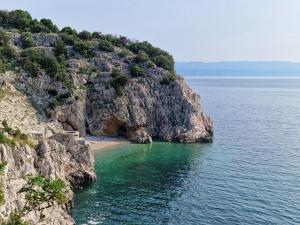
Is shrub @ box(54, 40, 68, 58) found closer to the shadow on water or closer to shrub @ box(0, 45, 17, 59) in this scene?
shrub @ box(0, 45, 17, 59)

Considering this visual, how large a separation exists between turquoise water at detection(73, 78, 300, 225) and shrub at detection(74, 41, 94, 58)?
33737 millimetres

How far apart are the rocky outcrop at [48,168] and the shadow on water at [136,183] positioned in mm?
3050

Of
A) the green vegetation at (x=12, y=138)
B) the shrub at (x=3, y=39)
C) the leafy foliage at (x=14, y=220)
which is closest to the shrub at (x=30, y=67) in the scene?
the shrub at (x=3, y=39)

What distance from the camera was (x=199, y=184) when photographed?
6944 cm

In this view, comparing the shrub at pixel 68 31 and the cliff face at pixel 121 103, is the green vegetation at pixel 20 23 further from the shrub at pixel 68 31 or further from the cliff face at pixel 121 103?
the cliff face at pixel 121 103

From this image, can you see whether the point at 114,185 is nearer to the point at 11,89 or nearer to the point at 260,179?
the point at 260,179

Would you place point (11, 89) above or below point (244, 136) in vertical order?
above

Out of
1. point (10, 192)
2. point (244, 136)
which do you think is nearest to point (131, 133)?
point (244, 136)

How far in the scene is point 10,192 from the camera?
44469mm

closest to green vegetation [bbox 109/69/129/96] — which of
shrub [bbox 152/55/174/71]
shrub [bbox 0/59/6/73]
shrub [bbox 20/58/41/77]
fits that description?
shrub [bbox 152/55/174/71]

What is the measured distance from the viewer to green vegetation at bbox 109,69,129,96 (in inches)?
4270

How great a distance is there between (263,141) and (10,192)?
74428 mm

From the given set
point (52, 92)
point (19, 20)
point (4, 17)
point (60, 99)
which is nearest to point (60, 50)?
point (52, 92)

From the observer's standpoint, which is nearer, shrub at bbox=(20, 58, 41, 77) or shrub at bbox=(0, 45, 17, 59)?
shrub at bbox=(20, 58, 41, 77)
